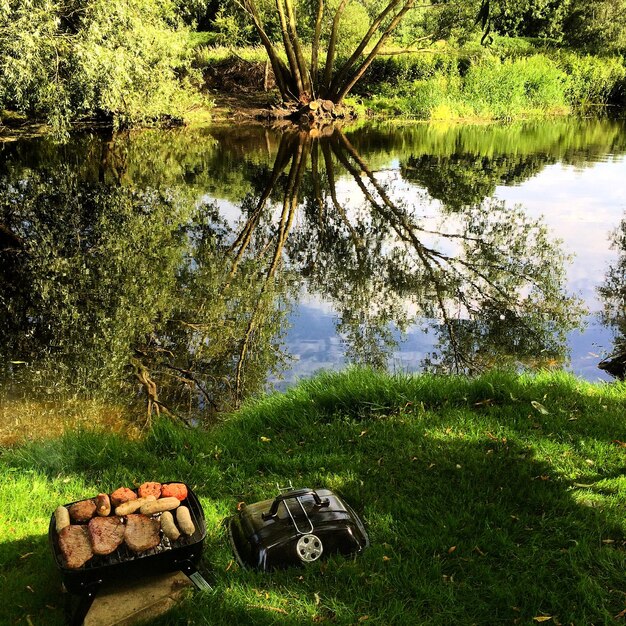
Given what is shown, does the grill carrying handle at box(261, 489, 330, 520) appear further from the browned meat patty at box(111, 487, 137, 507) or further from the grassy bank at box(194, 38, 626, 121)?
the grassy bank at box(194, 38, 626, 121)

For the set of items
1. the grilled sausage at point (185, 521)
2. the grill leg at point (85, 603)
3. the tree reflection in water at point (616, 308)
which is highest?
the grilled sausage at point (185, 521)

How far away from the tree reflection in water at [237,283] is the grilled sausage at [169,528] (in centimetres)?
287

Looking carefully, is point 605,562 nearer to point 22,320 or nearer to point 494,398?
point 494,398

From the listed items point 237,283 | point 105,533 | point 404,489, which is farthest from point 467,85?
point 105,533

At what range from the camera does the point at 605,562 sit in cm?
356

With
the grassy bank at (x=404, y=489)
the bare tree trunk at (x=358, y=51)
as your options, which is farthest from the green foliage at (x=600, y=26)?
the grassy bank at (x=404, y=489)

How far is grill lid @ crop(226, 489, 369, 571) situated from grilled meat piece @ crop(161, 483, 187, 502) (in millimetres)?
455

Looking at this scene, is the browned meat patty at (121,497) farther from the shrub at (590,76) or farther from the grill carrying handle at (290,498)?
the shrub at (590,76)

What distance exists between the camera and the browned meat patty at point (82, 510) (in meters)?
3.42

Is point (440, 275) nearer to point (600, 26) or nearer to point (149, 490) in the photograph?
point (149, 490)

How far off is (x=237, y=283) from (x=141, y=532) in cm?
661

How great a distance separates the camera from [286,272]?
1040cm

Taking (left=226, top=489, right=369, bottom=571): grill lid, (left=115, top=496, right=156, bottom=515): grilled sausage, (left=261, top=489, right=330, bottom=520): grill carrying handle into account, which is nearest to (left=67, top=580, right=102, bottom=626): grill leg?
(left=115, top=496, right=156, bottom=515): grilled sausage

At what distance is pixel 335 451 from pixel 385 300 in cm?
450
